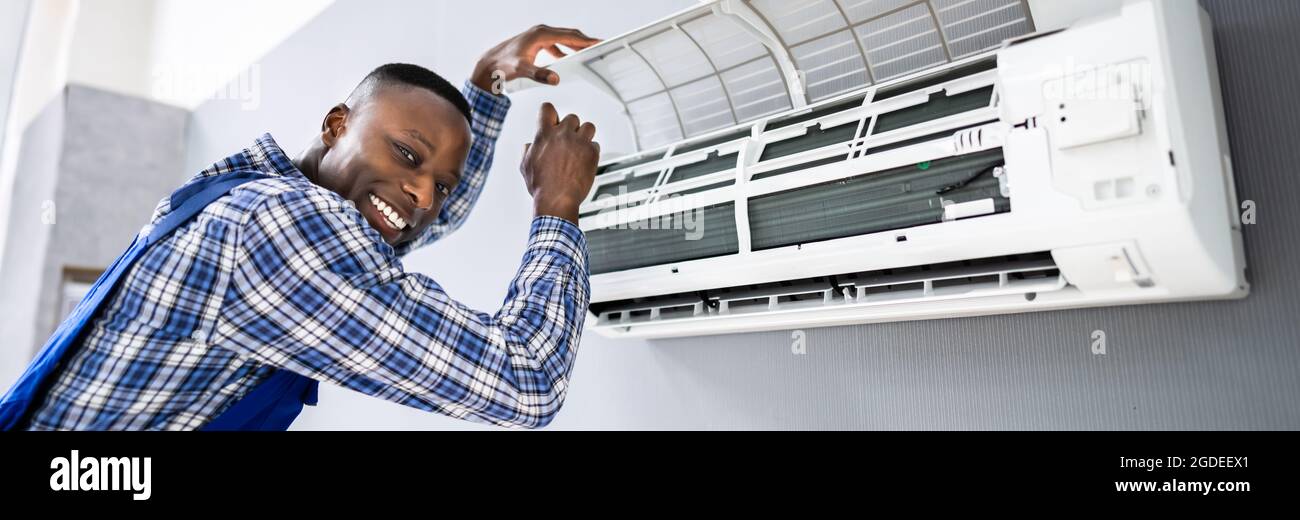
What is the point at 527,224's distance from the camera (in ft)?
6.31

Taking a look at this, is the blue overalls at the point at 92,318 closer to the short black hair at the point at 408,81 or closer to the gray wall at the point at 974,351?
the short black hair at the point at 408,81

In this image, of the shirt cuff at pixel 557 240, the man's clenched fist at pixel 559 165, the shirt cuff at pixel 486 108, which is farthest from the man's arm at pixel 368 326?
the shirt cuff at pixel 486 108

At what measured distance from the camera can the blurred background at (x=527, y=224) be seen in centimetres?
102

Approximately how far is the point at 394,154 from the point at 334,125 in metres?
0.15

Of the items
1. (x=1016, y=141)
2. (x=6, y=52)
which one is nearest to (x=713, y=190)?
(x=1016, y=141)

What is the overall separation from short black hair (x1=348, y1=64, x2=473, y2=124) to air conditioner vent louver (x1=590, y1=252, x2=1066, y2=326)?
433 millimetres

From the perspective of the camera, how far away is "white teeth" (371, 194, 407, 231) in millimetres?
1189

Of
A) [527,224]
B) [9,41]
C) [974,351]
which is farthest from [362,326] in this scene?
[9,41]

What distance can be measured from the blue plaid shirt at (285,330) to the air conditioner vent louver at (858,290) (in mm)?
370

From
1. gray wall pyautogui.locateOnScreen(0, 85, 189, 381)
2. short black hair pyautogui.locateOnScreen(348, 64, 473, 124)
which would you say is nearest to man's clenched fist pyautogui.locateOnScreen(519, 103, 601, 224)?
short black hair pyautogui.locateOnScreen(348, 64, 473, 124)

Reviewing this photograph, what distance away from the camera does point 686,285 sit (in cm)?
126

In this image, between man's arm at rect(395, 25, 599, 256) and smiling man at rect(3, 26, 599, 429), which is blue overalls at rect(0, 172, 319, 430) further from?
man's arm at rect(395, 25, 599, 256)

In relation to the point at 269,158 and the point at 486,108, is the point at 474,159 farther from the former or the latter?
the point at 269,158
